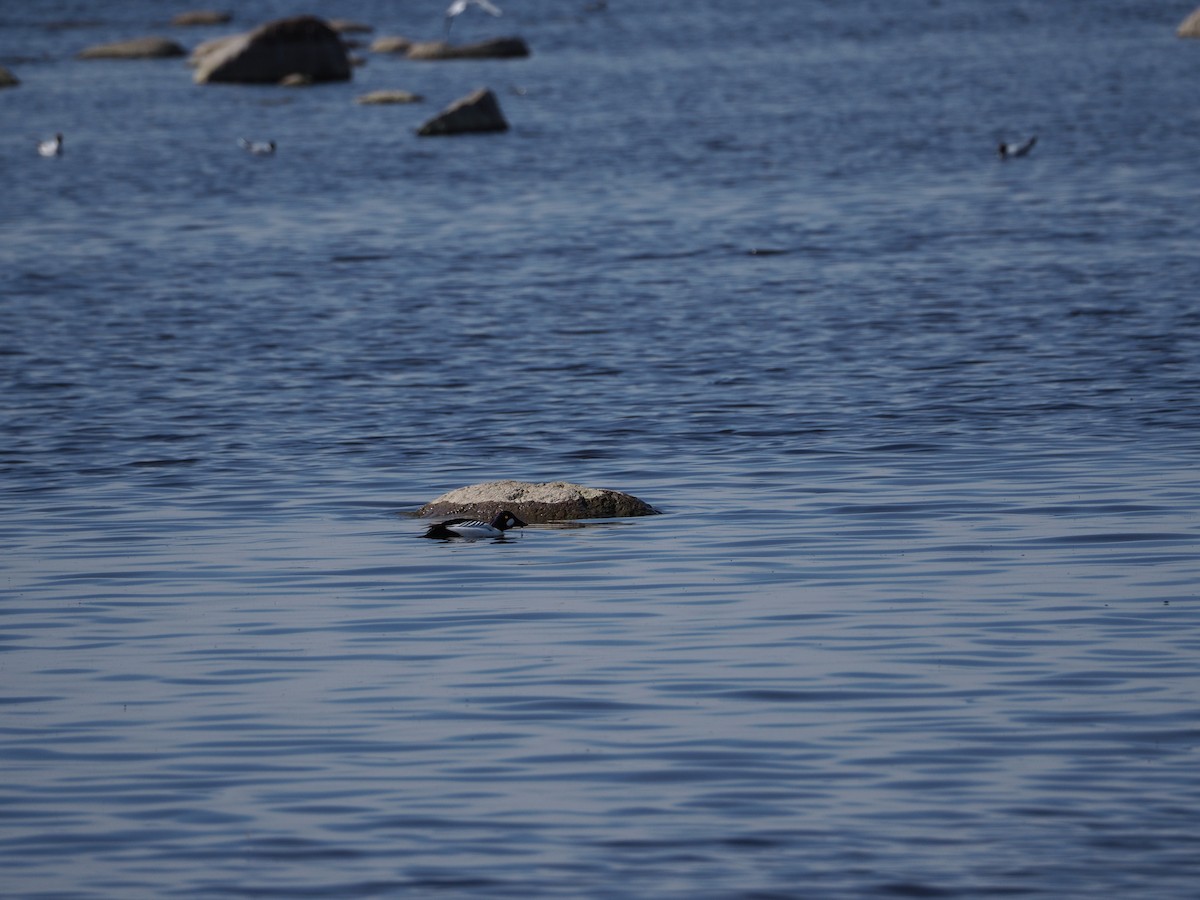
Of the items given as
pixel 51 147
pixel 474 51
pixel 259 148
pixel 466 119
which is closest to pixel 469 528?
pixel 259 148

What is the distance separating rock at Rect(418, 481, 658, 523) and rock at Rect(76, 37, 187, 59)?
6509cm

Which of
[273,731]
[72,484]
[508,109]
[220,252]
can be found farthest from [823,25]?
[273,731]

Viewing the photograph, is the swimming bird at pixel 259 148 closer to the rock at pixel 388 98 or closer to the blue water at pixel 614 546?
the blue water at pixel 614 546

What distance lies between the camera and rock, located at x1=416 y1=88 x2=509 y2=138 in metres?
48.2

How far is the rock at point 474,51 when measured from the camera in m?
74.8

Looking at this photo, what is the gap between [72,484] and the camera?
15961 millimetres

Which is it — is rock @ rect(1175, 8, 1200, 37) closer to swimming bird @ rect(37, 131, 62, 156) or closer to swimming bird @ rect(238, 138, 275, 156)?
swimming bird @ rect(238, 138, 275, 156)

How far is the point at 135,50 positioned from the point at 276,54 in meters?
14.6

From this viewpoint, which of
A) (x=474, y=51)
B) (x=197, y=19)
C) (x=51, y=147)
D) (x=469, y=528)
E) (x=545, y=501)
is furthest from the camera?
(x=197, y=19)

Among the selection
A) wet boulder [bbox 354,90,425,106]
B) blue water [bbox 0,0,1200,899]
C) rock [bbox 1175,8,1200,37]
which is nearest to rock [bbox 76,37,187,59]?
wet boulder [bbox 354,90,425,106]

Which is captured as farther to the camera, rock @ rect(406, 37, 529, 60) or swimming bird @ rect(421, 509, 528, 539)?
rock @ rect(406, 37, 529, 60)

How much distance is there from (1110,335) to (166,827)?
49.8 feet

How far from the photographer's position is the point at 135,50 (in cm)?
7619

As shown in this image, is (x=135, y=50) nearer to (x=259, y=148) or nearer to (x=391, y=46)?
(x=391, y=46)
